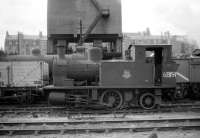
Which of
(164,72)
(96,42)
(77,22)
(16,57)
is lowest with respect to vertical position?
(164,72)

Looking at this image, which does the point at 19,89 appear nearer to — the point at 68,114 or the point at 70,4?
the point at 68,114

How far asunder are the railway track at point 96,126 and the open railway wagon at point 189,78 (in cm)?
734

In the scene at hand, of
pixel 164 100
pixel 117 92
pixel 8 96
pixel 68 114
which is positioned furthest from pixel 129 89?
pixel 8 96

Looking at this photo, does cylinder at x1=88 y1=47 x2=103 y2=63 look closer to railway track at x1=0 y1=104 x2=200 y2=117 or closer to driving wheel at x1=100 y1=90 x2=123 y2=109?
driving wheel at x1=100 y1=90 x2=123 y2=109

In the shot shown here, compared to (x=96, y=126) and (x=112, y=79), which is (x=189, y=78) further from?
(x=96, y=126)

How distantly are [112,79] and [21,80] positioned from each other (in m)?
5.62

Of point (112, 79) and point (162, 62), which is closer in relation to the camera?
point (112, 79)

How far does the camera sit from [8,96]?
13.2 m

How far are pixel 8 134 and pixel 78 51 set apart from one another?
21.4 feet

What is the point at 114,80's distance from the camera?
11219 millimetres

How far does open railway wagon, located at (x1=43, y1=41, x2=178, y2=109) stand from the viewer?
11.2 metres

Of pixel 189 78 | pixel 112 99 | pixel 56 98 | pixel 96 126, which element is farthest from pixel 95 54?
pixel 189 78

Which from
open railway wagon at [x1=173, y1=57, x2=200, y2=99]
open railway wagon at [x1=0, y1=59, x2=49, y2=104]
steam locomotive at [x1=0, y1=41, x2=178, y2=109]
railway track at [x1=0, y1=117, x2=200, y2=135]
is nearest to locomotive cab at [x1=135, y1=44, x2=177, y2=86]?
steam locomotive at [x1=0, y1=41, x2=178, y2=109]

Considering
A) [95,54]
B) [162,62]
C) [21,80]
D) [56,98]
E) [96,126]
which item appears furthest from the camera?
[21,80]
